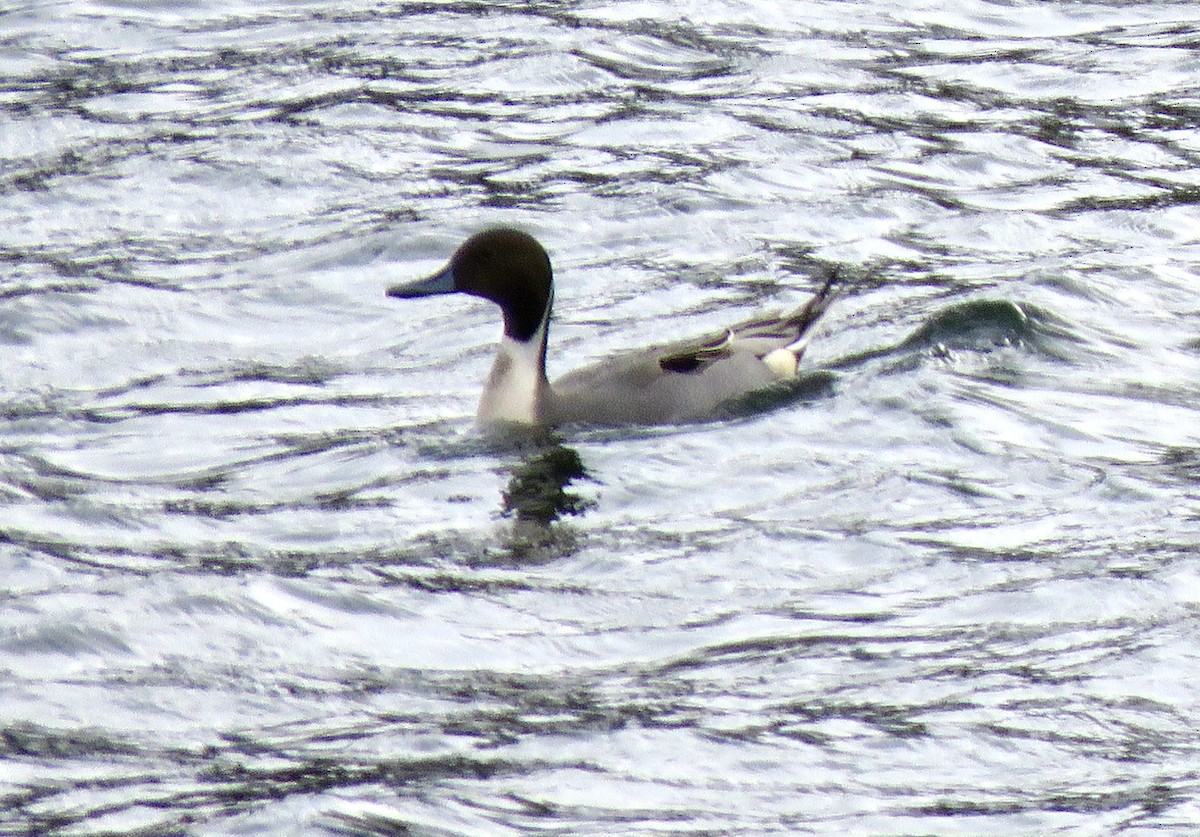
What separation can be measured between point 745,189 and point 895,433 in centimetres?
418

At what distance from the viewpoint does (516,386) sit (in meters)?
10.8

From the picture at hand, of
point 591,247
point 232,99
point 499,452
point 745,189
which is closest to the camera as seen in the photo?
point 499,452

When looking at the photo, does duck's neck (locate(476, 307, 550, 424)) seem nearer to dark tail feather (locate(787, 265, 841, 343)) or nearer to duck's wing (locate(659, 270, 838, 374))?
duck's wing (locate(659, 270, 838, 374))

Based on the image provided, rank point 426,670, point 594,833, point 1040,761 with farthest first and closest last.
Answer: point 426,670
point 1040,761
point 594,833

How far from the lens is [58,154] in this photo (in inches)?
594

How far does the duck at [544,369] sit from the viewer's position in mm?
10812

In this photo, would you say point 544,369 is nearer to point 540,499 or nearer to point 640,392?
point 640,392

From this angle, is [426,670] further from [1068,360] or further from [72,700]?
[1068,360]

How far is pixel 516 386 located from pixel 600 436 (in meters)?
0.45

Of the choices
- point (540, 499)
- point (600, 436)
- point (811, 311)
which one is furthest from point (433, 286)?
point (811, 311)

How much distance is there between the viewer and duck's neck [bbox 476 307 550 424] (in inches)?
423

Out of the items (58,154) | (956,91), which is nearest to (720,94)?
(956,91)

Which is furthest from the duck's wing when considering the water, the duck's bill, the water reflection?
the duck's bill

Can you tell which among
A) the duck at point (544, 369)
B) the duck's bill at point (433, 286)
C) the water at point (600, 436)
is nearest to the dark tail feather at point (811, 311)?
the water at point (600, 436)
